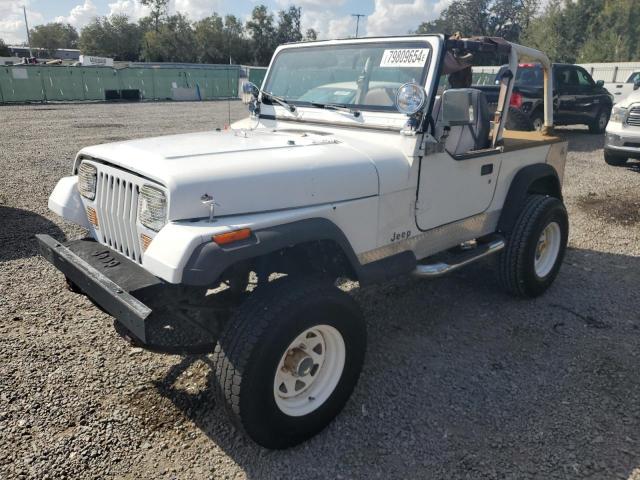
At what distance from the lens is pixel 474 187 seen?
3.75 metres

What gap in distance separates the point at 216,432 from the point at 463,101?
8.10ft

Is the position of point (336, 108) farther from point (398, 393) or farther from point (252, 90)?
point (398, 393)

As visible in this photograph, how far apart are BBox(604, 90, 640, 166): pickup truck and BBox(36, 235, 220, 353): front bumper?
9.27 m

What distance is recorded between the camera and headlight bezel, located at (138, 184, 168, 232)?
242cm

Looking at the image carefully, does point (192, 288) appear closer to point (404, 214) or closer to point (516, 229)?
point (404, 214)

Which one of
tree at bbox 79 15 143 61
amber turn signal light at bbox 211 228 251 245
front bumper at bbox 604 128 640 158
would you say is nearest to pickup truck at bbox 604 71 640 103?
front bumper at bbox 604 128 640 158

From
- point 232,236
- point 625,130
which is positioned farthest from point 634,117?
point 232,236

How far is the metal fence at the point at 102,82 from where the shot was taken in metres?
24.0

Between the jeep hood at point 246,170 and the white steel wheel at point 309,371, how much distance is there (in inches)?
28.7

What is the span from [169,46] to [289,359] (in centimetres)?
7152

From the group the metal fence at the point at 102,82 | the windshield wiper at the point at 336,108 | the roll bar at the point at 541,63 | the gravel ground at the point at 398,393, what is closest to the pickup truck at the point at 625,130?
the gravel ground at the point at 398,393

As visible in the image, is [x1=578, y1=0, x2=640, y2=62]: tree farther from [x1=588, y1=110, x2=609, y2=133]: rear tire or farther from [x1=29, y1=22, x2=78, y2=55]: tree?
[x1=29, y1=22, x2=78, y2=55]: tree

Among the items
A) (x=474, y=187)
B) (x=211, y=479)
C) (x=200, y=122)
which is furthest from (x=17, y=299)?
(x=200, y=122)

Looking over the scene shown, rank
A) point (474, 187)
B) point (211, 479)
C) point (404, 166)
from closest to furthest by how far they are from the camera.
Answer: point (211, 479), point (404, 166), point (474, 187)
